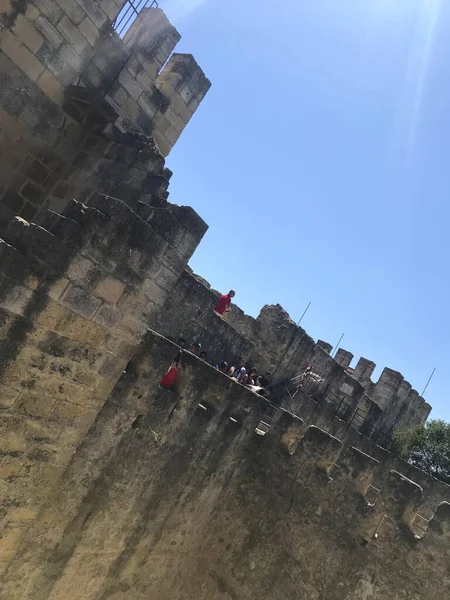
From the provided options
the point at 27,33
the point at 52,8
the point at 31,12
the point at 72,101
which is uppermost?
the point at 52,8

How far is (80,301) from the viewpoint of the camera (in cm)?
433

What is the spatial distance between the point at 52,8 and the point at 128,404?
5.16 meters

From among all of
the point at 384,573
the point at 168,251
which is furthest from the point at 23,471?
the point at 384,573

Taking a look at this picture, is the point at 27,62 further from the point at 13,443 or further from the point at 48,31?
the point at 13,443

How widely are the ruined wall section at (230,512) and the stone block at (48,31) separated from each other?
13.7ft

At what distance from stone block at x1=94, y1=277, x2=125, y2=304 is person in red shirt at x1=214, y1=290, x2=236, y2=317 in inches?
219

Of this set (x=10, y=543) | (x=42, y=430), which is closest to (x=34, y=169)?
(x=42, y=430)

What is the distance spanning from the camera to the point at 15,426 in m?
4.16

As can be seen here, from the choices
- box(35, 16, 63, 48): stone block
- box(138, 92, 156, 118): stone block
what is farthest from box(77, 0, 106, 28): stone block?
box(138, 92, 156, 118): stone block

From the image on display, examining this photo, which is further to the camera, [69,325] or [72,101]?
Answer: [72,101]

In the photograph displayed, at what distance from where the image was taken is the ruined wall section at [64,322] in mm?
3943

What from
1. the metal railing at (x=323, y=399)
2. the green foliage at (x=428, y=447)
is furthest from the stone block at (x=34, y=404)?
the green foliage at (x=428, y=447)

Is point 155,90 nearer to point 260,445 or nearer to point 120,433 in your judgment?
point 120,433

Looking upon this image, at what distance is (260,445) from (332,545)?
6.55 ft
